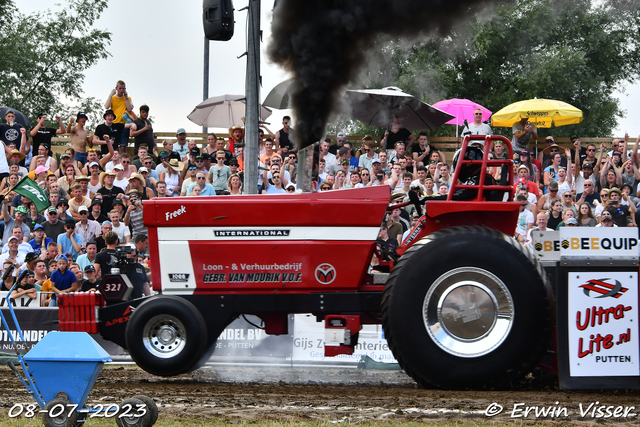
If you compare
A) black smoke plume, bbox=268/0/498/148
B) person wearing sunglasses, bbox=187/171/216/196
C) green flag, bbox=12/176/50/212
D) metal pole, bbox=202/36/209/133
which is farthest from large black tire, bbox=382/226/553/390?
metal pole, bbox=202/36/209/133

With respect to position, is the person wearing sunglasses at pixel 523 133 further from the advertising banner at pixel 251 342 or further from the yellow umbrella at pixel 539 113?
the advertising banner at pixel 251 342

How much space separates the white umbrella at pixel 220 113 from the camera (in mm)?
16453

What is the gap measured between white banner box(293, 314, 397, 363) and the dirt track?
149 centimetres

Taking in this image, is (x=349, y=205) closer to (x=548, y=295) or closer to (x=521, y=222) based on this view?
(x=548, y=295)

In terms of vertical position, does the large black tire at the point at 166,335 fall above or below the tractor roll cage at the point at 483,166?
below

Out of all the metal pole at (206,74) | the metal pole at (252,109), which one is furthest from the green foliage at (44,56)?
the metal pole at (252,109)

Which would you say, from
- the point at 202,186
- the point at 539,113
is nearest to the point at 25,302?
the point at 202,186

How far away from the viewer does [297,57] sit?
24.5 feet

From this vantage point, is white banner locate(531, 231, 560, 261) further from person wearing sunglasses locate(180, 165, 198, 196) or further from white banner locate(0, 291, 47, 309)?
person wearing sunglasses locate(180, 165, 198, 196)

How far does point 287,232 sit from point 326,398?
134 centimetres

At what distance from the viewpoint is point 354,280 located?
19.8 feet

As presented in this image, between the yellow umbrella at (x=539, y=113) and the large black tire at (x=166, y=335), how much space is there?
10.4m

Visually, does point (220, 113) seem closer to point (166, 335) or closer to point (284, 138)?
point (284, 138)

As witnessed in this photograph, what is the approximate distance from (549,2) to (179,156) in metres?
12.8
